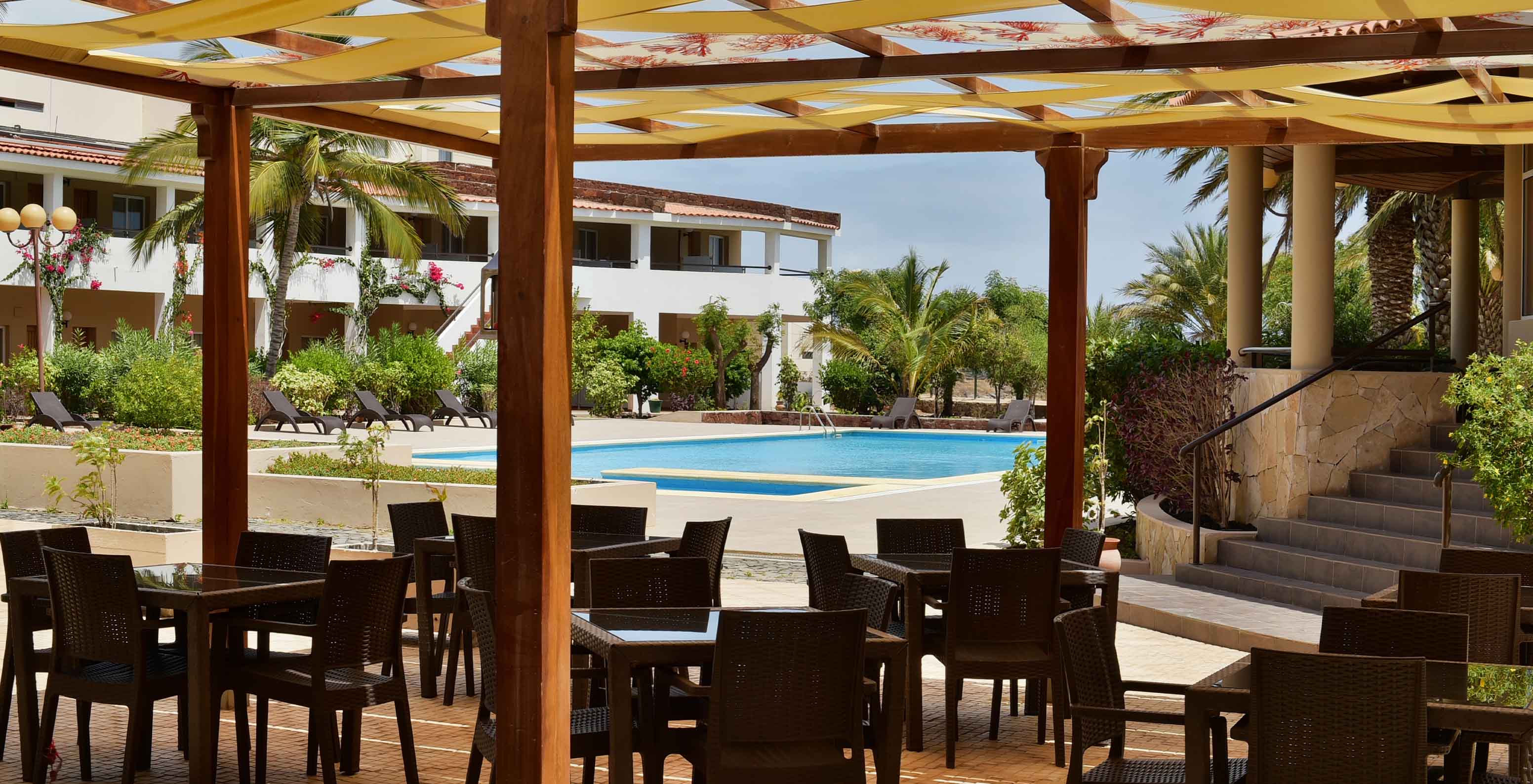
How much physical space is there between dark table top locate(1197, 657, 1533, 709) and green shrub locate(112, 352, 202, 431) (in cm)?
1529

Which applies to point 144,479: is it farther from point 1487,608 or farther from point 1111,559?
point 1487,608

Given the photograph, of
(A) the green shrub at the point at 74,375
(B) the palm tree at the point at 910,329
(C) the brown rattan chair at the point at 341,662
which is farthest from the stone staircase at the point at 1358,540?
(B) the palm tree at the point at 910,329

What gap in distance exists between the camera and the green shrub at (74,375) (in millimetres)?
25172

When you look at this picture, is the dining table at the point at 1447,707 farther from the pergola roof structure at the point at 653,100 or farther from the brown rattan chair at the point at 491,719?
the brown rattan chair at the point at 491,719

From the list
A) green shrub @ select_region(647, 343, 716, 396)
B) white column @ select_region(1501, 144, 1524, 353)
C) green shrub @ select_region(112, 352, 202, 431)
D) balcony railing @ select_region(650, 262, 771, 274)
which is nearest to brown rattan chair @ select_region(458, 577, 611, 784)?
white column @ select_region(1501, 144, 1524, 353)

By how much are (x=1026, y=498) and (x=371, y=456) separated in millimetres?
6812

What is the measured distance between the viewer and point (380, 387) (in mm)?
28781

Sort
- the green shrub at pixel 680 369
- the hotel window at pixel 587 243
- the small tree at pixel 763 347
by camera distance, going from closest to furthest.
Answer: the green shrub at pixel 680 369 → the small tree at pixel 763 347 → the hotel window at pixel 587 243

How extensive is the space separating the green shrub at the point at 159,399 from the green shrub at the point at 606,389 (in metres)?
15.0

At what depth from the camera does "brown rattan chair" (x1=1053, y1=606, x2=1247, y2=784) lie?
4.36 meters

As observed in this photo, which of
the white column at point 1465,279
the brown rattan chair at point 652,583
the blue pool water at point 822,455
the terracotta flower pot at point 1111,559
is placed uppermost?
the white column at point 1465,279

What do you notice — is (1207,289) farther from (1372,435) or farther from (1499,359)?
(1499,359)

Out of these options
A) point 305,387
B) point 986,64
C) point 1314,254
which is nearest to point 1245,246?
point 1314,254

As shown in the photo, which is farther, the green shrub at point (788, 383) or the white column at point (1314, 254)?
the green shrub at point (788, 383)
